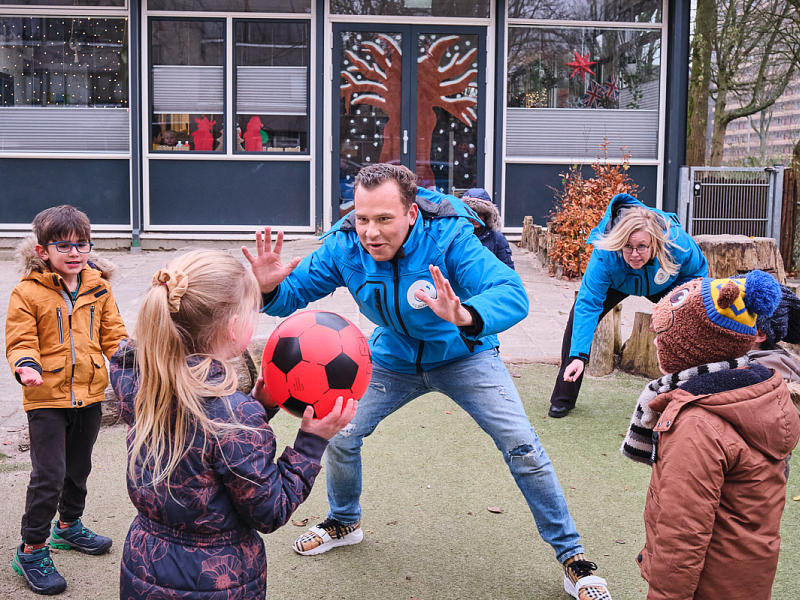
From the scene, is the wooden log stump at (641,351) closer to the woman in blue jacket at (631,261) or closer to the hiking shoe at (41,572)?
the woman in blue jacket at (631,261)

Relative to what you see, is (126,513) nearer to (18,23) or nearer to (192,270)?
(192,270)

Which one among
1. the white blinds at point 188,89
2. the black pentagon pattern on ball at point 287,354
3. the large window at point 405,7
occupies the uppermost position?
the large window at point 405,7

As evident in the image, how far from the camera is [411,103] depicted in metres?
13.2

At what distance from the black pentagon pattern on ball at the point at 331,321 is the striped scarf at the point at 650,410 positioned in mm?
979

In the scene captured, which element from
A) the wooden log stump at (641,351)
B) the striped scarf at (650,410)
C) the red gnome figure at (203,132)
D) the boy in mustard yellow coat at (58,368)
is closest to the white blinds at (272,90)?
the red gnome figure at (203,132)

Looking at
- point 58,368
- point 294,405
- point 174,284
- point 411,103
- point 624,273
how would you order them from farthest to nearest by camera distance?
point 411,103
point 624,273
point 58,368
point 294,405
point 174,284

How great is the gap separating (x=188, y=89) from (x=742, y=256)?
855 cm

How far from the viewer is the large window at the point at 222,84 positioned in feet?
42.1

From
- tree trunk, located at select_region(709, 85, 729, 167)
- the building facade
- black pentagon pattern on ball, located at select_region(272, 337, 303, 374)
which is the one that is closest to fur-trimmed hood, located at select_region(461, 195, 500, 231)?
black pentagon pattern on ball, located at select_region(272, 337, 303, 374)

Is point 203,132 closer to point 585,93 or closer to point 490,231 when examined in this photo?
point 585,93

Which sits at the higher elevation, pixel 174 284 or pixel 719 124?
pixel 719 124

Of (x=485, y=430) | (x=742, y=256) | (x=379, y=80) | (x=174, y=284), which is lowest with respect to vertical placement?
(x=485, y=430)

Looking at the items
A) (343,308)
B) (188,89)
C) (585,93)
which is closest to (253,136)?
(188,89)

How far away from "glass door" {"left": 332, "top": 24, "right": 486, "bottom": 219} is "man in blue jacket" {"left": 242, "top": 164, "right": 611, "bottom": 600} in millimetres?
9432
